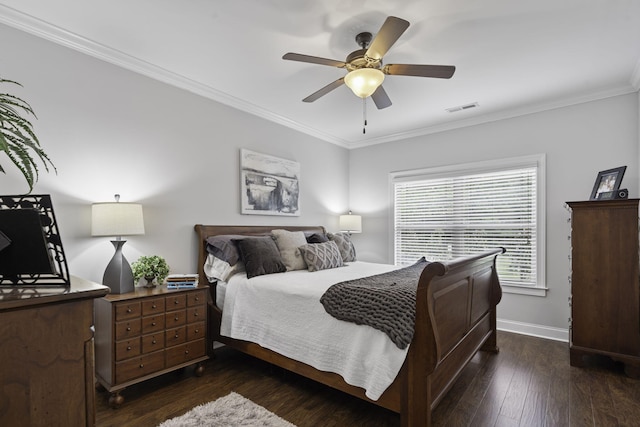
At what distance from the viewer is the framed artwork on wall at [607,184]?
298 centimetres

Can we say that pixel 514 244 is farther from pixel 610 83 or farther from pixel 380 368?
pixel 380 368

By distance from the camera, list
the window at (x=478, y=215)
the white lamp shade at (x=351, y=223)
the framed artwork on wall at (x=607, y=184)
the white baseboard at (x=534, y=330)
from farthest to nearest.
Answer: the white lamp shade at (x=351, y=223)
the window at (x=478, y=215)
the white baseboard at (x=534, y=330)
the framed artwork on wall at (x=607, y=184)

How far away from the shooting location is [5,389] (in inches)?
34.1

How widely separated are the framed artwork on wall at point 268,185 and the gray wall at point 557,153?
2.03 m

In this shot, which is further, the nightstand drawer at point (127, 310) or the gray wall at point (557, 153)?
the gray wall at point (557, 153)

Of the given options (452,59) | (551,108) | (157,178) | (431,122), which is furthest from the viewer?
(431,122)

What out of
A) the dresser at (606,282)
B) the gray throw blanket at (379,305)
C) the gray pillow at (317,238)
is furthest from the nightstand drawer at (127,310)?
the dresser at (606,282)

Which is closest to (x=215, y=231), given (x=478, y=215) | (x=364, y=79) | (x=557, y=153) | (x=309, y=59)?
(x=309, y=59)

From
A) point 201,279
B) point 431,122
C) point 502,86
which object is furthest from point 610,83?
point 201,279

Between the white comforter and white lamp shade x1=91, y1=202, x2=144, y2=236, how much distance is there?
0.97m

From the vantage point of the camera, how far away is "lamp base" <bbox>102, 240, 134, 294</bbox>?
97.6 inches

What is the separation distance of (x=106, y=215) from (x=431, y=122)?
12.6 feet

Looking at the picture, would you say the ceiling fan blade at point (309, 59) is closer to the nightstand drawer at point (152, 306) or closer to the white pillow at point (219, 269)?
the white pillow at point (219, 269)

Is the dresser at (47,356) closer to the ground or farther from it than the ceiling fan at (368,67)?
closer to the ground
